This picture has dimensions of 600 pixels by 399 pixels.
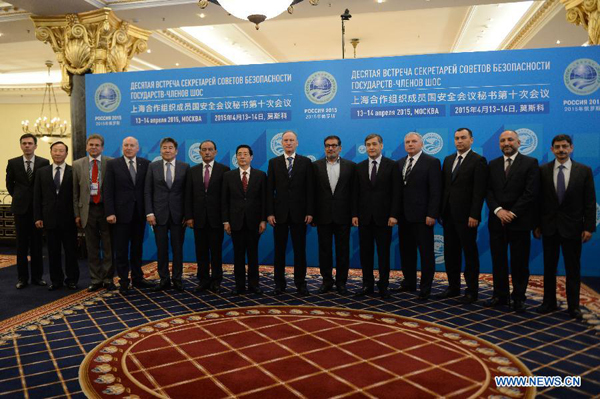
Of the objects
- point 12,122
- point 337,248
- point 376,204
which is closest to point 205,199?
point 337,248

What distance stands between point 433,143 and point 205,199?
9.61 feet

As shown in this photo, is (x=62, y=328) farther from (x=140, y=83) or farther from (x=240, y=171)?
(x=140, y=83)

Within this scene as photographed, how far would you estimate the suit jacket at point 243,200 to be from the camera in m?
5.08

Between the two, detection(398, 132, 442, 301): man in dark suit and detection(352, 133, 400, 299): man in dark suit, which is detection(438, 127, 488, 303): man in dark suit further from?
detection(352, 133, 400, 299): man in dark suit

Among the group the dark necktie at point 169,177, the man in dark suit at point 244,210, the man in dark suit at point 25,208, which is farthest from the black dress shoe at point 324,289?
the man in dark suit at point 25,208

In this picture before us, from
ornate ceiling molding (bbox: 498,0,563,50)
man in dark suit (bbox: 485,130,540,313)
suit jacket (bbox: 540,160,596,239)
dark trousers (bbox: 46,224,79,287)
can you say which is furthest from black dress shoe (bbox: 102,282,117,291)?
ornate ceiling molding (bbox: 498,0,563,50)

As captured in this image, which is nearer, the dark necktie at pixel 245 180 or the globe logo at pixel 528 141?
the dark necktie at pixel 245 180

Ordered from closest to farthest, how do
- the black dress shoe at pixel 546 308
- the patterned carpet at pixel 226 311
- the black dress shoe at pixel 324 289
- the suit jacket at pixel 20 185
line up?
the patterned carpet at pixel 226 311, the black dress shoe at pixel 546 308, the black dress shoe at pixel 324 289, the suit jacket at pixel 20 185

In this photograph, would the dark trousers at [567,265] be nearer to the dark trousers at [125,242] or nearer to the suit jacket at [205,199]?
the suit jacket at [205,199]

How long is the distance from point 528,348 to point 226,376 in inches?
82.4

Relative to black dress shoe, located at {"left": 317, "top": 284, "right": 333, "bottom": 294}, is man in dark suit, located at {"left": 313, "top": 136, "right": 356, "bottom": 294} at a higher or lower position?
higher

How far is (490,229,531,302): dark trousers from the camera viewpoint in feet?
14.5

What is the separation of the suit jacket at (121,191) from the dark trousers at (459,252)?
3.23 meters

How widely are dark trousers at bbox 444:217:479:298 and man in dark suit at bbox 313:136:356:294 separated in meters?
0.98
